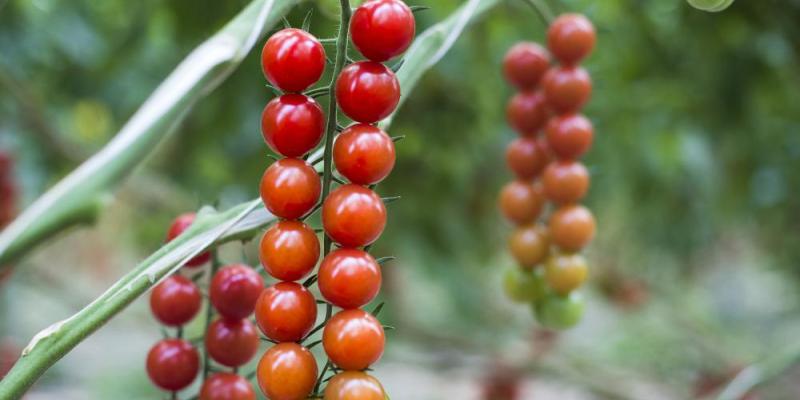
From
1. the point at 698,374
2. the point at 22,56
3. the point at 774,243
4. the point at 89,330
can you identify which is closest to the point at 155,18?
the point at 22,56

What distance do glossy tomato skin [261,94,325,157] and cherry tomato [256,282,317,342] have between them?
0.04 meters

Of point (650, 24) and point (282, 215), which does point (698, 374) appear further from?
point (282, 215)

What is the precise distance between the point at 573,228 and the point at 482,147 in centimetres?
64

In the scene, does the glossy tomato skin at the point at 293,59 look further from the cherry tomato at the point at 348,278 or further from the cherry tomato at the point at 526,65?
the cherry tomato at the point at 526,65

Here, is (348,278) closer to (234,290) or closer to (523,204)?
(234,290)

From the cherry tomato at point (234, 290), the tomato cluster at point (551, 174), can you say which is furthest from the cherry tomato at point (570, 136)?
the cherry tomato at point (234, 290)

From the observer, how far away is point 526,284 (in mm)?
499

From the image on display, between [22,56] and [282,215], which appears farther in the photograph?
[22,56]

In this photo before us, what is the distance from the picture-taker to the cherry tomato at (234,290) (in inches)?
13.2

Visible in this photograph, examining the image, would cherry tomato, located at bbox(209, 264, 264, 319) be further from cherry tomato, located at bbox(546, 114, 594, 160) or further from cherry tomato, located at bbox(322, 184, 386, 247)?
cherry tomato, located at bbox(546, 114, 594, 160)

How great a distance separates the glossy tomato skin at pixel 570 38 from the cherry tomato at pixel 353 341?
257 millimetres

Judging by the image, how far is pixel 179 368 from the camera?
0.34m

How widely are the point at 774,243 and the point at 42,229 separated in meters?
1.45

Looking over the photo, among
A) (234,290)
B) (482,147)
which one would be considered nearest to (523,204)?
(234,290)
